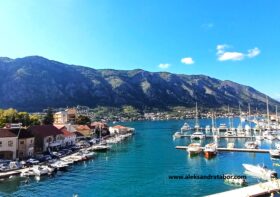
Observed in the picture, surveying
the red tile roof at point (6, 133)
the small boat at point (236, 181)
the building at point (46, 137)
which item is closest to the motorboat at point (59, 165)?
the red tile roof at point (6, 133)

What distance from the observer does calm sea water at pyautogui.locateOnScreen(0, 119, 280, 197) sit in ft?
162

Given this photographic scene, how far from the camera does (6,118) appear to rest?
346 feet

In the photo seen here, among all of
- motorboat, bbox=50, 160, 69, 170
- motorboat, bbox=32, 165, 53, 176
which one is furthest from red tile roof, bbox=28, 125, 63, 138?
motorboat, bbox=32, 165, 53, 176

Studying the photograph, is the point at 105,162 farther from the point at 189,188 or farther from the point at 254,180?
the point at 254,180

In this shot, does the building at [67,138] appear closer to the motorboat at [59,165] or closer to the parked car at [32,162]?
the parked car at [32,162]

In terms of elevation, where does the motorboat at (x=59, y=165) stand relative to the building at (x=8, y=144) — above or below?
below

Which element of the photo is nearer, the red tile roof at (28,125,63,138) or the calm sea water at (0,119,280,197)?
the calm sea water at (0,119,280,197)

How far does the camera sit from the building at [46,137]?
83562 millimetres

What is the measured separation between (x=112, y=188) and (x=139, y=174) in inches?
478

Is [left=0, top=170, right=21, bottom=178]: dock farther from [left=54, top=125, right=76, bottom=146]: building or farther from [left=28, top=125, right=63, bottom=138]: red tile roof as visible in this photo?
[left=54, top=125, right=76, bottom=146]: building

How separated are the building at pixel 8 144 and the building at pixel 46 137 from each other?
32.4 feet

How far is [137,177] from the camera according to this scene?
60406 mm

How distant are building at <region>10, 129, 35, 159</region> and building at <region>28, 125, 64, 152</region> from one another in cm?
438

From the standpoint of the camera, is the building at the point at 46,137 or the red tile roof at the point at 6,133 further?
the building at the point at 46,137
